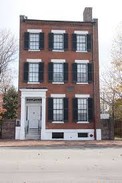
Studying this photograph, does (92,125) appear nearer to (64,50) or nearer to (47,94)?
(47,94)

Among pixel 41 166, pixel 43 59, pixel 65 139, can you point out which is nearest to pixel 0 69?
pixel 43 59

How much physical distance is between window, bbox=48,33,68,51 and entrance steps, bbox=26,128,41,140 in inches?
290

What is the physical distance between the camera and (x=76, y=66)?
3272cm

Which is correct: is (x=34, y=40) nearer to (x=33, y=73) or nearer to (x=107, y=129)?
(x=33, y=73)

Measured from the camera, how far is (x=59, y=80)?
3250cm

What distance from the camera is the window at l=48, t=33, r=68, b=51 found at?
108ft

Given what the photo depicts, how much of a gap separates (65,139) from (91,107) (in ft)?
11.7

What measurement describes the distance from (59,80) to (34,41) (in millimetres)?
4103

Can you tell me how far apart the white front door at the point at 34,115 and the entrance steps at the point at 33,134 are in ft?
1.54

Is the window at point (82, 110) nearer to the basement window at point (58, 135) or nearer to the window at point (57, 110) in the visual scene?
the window at point (57, 110)

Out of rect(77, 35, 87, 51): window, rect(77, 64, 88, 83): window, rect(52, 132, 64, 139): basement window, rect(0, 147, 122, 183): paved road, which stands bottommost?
rect(52, 132, 64, 139): basement window

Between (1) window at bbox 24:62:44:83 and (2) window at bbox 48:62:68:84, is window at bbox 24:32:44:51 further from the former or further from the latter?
(2) window at bbox 48:62:68:84

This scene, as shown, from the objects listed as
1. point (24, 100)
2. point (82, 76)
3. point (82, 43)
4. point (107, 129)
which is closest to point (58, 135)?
point (24, 100)

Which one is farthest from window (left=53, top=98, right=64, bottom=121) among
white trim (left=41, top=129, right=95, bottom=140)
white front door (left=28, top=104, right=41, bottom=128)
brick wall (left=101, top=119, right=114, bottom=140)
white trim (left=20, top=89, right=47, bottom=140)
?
brick wall (left=101, top=119, right=114, bottom=140)
